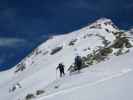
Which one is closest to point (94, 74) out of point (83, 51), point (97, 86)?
point (97, 86)

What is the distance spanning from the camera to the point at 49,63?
172 metres

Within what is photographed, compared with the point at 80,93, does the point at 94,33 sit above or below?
above

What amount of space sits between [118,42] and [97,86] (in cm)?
3350

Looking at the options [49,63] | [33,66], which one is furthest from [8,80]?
[49,63]

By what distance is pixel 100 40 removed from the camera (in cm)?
17675

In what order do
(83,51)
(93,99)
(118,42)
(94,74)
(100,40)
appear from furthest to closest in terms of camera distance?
1. (100,40)
2. (83,51)
3. (118,42)
4. (94,74)
5. (93,99)

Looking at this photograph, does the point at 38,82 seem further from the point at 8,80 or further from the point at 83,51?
the point at 8,80

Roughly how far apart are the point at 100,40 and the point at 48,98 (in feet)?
493

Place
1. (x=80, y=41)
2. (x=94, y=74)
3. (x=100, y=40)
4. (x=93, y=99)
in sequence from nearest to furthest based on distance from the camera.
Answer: (x=93, y=99) → (x=94, y=74) → (x=100, y=40) → (x=80, y=41)

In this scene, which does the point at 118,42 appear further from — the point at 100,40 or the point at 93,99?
the point at 100,40

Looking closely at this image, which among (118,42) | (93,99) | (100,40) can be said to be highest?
(100,40)

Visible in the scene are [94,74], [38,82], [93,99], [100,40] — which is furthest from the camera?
[100,40]

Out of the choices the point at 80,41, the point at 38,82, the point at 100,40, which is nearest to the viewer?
the point at 38,82

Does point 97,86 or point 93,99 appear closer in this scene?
point 93,99
